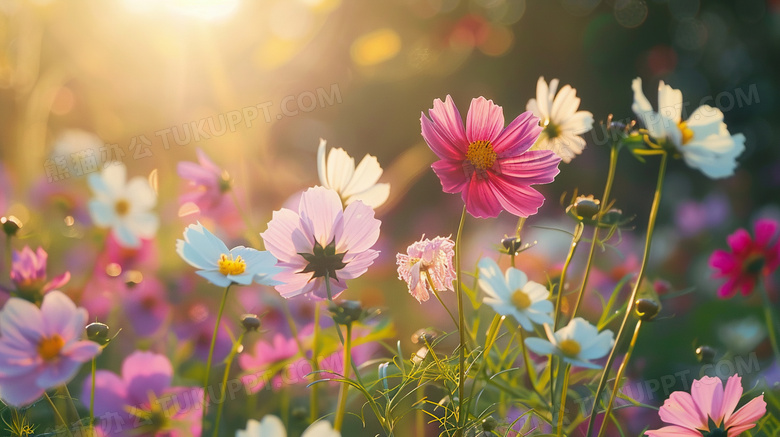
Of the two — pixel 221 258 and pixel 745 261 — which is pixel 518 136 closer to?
pixel 221 258

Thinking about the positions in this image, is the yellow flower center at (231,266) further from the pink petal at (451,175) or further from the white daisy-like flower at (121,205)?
the white daisy-like flower at (121,205)

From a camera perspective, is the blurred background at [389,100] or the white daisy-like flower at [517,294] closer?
the white daisy-like flower at [517,294]

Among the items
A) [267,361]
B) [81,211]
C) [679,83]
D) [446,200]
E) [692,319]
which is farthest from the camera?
[679,83]

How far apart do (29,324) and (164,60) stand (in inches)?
43.8

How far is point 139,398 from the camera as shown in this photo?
0.49 meters

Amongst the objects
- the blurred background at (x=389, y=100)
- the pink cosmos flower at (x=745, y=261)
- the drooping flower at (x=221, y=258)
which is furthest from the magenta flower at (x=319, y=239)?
the pink cosmos flower at (x=745, y=261)

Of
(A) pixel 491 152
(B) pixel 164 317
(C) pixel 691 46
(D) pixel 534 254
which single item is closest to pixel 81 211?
(B) pixel 164 317

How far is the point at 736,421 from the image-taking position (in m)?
0.37

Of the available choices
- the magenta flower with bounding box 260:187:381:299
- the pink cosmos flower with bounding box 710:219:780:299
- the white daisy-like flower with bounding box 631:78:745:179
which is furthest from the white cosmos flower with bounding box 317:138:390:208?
the pink cosmos flower with bounding box 710:219:780:299

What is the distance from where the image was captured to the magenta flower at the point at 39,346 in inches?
11.8

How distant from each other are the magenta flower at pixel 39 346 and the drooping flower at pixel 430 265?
16 cm

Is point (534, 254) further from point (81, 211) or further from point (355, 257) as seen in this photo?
point (81, 211)

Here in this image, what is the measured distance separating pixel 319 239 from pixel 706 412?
240 millimetres

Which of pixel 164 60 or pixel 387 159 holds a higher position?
pixel 164 60
